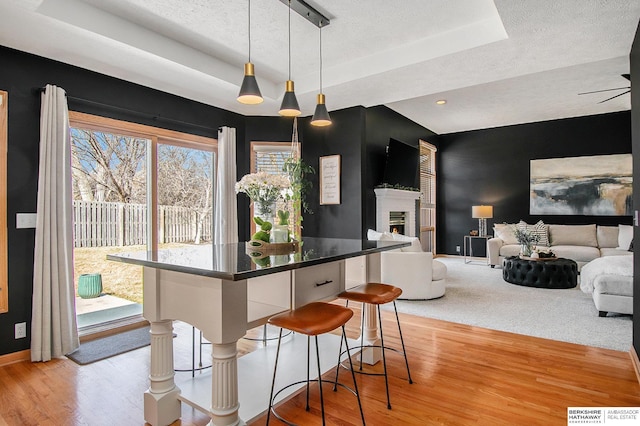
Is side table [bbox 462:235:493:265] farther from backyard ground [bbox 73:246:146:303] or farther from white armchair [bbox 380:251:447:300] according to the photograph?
backyard ground [bbox 73:246:146:303]

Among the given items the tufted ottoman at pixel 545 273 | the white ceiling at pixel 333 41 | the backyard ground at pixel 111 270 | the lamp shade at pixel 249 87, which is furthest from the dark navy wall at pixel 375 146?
the lamp shade at pixel 249 87

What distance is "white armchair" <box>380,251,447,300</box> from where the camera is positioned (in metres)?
4.58

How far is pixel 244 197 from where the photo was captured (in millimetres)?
5094

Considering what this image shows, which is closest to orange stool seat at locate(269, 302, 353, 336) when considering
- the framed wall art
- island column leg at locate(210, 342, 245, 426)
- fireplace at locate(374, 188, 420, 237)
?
island column leg at locate(210, 342, 245, 426)

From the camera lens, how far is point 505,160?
25.7 feet

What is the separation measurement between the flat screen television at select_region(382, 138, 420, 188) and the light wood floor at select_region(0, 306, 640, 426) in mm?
3062

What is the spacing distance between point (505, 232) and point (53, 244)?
24.1 feet

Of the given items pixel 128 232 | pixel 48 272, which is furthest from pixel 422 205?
pixel 48 272

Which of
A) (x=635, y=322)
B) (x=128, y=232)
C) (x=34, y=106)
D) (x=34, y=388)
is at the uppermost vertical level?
(x=34, y=106)

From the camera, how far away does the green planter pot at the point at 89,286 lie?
360 centimetres

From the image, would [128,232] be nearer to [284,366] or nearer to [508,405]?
[284,366]

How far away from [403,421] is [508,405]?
0.70 meters

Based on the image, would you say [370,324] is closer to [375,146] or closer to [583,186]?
[375,146]

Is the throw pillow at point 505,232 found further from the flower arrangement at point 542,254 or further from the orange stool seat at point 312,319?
the orange stool seat at point 312,319
